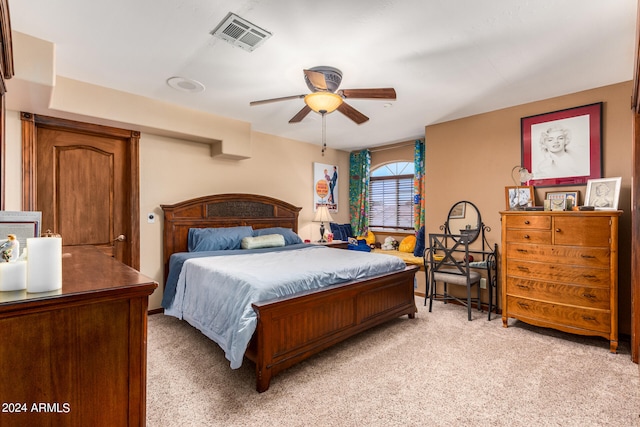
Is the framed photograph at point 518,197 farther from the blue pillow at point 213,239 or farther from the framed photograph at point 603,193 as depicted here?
the blue pillow at point 213,239

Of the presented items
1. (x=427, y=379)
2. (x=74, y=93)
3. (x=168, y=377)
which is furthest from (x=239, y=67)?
(x=427, y=379)

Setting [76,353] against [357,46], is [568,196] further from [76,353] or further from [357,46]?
[76,353]

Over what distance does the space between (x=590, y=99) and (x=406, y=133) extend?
2214 millimetres

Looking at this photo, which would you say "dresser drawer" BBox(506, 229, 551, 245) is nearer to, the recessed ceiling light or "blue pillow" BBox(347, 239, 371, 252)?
"blue pillow" BBox(347, 239, 371, 252)

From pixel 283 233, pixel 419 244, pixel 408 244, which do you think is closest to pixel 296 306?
pixel 283 233

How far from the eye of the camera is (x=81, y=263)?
1.48m

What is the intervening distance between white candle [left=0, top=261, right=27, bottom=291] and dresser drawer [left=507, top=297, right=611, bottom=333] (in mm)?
3761

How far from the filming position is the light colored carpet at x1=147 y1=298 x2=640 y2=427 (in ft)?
6.01

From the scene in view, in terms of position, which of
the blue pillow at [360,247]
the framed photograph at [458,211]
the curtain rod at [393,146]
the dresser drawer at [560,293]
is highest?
the curtain rod at [393,146]

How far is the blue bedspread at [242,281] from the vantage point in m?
2.18

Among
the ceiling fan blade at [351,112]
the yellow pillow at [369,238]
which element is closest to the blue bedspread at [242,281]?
the ceiling fan blade at [351,112]

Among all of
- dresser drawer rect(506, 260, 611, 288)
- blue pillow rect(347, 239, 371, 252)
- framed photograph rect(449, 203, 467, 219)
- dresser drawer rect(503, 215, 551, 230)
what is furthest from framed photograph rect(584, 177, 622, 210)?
blue pillow rect(347, 239, 371, 252)

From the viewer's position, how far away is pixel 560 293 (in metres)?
2.89

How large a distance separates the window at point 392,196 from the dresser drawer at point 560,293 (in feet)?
7.93
